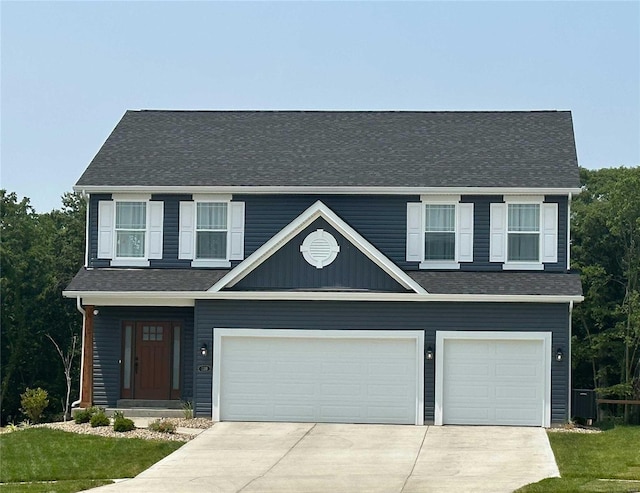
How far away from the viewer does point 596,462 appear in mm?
20656

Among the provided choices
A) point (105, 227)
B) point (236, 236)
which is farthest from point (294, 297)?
point (105, 227)

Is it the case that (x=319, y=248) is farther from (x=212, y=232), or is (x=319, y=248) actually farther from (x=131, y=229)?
(x=131, y=229)

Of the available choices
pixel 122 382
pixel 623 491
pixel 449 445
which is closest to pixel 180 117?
pixel 122 382

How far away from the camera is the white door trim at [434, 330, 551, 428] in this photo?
25.9 m

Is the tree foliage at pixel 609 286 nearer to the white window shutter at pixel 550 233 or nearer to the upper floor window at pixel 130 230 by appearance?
the white window shutter at pixel 550 233

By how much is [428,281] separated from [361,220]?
93.3 inches

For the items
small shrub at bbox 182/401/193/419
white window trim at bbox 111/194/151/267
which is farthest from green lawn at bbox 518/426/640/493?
white window trim at bbox 111/194/151/267

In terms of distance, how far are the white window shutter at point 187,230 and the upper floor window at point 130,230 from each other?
49 cm

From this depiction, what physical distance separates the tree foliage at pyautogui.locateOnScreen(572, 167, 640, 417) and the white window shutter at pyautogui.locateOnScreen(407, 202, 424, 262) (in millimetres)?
10191

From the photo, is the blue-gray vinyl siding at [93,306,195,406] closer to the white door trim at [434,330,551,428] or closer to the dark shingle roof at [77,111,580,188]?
the dark shingle roof at [77,111,580,188]

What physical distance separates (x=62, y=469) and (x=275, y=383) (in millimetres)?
7054

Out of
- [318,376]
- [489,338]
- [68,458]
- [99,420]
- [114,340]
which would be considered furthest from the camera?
[114,340]

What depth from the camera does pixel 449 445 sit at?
2312cm

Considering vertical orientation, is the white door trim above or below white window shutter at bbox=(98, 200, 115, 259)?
below
